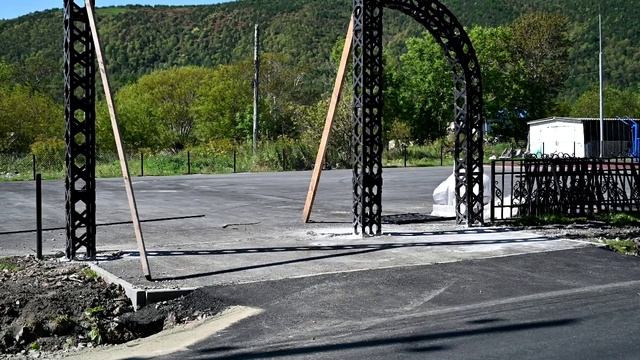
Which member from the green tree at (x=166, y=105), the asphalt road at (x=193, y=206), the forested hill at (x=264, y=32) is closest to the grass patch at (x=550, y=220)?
the asphalt road at (x=193, y=206)

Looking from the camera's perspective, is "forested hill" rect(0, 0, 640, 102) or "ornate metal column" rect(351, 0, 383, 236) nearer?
"ornate metal column" rect(351, 0, 383, 236)

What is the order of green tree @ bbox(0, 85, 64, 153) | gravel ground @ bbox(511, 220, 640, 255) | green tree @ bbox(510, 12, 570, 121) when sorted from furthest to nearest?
1. green tree @ bbox(510, 12, 570, 121)
2. green tree @ bbox(0, 85, 64, 153)
3. gravel ground @ bbox(511, 220, 640, 255)

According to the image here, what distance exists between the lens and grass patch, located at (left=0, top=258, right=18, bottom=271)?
1054cm

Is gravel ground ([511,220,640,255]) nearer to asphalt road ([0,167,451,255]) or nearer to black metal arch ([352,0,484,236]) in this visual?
black metal arch ([352,0,484,236])

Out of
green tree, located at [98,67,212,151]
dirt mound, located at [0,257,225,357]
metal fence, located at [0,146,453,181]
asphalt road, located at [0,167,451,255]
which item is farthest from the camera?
green tree, located at [98,67,212,151]

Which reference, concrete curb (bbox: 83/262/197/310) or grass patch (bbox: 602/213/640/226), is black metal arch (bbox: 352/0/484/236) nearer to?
grass patch (bbox: 602/213/640/226)

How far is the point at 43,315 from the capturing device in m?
7.95

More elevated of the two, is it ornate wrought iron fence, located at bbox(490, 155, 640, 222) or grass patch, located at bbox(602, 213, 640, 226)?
ornate wrought iron fence, located at bbox(490, 155, 640, 222)

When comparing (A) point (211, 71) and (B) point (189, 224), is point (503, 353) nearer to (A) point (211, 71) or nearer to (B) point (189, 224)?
(B) point (189, 224)

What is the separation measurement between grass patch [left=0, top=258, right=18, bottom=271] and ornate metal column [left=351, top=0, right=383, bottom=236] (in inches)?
221

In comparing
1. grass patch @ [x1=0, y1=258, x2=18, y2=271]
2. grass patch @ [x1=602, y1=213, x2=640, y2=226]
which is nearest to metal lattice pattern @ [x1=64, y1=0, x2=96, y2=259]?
grass patch @ [x1=0, y1=258, x2=18, y2=271]

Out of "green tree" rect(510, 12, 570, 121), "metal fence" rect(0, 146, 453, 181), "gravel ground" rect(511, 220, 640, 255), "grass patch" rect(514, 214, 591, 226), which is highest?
"green tree" rect(510, 12, 570, 121)

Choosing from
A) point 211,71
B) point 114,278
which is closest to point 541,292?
point 114,278

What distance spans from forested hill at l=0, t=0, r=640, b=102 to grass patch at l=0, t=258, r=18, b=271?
83.4 m
